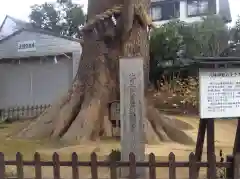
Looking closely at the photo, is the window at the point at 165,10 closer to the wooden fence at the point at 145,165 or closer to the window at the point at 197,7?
the window at the point at 197,7

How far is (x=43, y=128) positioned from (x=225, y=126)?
18.3 feet

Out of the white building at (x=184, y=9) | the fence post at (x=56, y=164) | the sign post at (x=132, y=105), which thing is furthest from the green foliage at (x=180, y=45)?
the fence post at (x=56, y=164)

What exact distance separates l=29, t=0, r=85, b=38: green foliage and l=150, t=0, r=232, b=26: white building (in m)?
6.39

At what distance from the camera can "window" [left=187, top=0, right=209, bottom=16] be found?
36.1 metres

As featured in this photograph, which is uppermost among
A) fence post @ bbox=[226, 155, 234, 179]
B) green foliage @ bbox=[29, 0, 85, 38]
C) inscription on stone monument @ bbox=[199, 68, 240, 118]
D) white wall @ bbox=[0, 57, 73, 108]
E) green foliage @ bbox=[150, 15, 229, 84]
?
green foliage @ bbox=[29, 0, 85, 38]

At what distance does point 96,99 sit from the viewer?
10148mm

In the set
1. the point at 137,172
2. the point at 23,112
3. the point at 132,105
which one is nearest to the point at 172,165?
the point at 137,172

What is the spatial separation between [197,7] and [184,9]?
1.23m

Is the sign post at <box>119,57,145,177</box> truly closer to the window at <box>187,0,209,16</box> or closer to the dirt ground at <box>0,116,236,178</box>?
the dirt ground at <box>0,116,236,178</box>

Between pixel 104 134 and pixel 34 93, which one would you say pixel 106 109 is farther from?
pixel 34 93

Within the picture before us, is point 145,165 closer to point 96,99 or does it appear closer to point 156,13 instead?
point 96,99

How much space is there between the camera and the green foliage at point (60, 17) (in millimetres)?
33781

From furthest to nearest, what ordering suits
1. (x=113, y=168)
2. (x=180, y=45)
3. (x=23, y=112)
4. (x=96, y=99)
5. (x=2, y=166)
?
(x=180, y=45) < (x=23, y=112) < (x=96, y=99) < (x=2, y=166) < (x=113, y=168)

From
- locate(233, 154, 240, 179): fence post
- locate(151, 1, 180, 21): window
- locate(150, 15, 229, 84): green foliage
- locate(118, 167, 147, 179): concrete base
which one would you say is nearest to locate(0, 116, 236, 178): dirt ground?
locate(118, 167, 147, 179): concrete base
